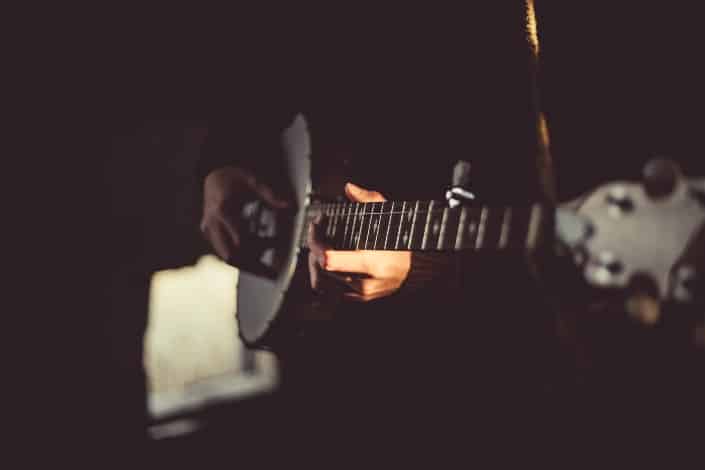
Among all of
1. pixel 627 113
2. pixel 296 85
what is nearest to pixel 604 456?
pixel 627 113

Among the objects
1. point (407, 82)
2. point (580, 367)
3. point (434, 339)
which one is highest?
point (407, 82)

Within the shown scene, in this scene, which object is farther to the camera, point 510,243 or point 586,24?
point 586,24

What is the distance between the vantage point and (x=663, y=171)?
53 cm

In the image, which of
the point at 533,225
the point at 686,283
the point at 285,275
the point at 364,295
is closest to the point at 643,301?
the point at 686,283

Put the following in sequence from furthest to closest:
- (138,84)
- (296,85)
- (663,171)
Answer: (138,84)
(296,85)
(663,171)

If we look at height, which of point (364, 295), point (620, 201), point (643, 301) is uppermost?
point (620, 201)

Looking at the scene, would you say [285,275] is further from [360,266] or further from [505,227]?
[505,227]

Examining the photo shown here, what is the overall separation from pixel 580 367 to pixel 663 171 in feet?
0.79

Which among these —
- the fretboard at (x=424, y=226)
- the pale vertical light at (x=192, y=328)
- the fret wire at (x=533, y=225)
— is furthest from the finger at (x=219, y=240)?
the pale vertical light at (x=192, y=328)

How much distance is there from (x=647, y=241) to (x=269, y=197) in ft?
2.95

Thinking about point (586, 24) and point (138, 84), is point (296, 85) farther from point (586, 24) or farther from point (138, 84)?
point (586, 24)

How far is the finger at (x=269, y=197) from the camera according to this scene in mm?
1238

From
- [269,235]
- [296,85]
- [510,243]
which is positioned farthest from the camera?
[296,85]

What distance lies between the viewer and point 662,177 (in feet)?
1.73
